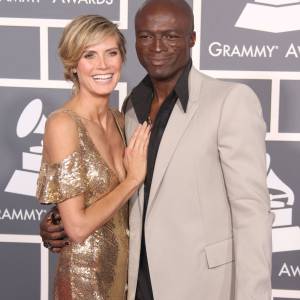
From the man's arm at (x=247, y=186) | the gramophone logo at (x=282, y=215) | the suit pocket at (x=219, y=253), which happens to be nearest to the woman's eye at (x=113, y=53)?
the man's arm at (x=247, y=186)

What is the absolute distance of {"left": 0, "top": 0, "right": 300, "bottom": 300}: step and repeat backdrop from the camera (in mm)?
2359

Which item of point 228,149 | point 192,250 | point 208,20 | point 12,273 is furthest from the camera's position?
point 12,273

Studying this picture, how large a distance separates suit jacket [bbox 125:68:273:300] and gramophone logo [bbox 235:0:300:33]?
96cm

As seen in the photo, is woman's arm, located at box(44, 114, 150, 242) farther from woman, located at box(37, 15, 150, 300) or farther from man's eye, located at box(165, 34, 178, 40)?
man's eye, located at box(165, 34, 178, 40)

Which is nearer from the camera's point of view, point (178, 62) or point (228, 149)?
point (228, 149)

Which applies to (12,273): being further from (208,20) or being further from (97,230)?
(208,20)

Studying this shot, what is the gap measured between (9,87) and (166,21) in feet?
4.04

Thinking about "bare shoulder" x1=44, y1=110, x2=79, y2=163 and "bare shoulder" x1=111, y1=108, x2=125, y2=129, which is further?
"bare shoulder" x1=111, y1=108, x2=125, y2=129

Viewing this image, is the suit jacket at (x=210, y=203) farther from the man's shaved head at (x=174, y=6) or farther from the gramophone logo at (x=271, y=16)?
the gramophone logo at (x=271, y=16)

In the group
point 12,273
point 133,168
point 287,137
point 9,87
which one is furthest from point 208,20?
point 12,273

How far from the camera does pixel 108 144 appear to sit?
1.64m

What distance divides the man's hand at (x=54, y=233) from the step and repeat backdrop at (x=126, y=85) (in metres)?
0.88

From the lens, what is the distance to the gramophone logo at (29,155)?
2.52 m

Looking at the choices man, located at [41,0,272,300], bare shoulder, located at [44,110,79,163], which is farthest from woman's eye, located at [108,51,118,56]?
bare shoulder, located at [44,110,79,163]
